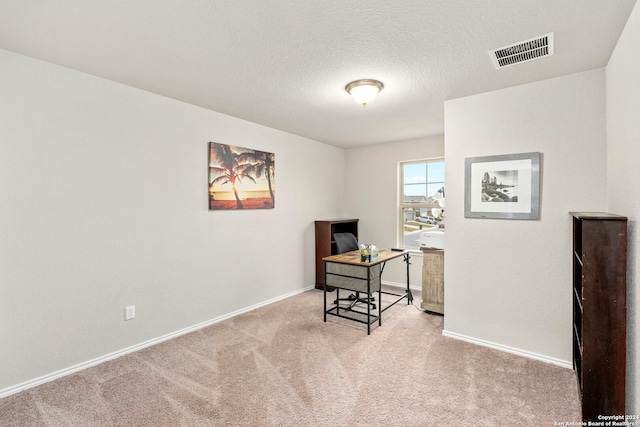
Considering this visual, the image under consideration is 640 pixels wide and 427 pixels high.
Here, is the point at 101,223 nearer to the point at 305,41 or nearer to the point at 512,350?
the point at 305,41

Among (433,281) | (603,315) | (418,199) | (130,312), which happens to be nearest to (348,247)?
(433,281)

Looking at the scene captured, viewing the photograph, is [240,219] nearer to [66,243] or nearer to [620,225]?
[66,243]

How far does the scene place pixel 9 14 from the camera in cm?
176

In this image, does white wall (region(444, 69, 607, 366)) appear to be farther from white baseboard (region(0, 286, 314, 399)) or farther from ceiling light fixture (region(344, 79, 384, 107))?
white baseboard (region(0, 286, 314, 399))

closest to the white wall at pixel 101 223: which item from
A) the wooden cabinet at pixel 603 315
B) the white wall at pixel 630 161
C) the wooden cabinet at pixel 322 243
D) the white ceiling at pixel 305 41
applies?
the white ceiling at pixel 305 41

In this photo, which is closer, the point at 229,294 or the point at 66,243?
the point at 66,243

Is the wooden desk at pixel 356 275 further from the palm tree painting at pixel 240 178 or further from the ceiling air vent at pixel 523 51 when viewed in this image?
the ceiling air vent at pixel 523 51

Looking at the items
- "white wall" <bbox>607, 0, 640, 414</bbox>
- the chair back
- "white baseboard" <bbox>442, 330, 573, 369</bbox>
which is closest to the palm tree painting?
the chair back

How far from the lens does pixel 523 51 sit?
7.07 feet

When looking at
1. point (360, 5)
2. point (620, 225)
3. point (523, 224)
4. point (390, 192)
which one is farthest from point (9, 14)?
point (390, 192)

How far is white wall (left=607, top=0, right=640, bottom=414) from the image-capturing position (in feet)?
5.45

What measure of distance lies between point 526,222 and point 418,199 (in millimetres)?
2354

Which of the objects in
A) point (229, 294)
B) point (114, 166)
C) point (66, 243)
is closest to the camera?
point (66, 243)

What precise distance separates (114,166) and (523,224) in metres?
3.72
